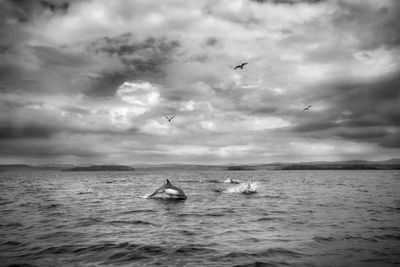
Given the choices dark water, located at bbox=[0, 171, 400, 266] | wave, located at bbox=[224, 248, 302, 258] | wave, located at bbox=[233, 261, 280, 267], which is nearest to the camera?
wave, located at bbox=[233, 261, 280, 267]

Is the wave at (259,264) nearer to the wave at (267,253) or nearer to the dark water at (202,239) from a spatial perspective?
the dark water at (202,239)

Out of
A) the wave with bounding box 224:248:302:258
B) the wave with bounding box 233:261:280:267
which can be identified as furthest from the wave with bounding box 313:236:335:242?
the wave with bounding box 233:261:280:267

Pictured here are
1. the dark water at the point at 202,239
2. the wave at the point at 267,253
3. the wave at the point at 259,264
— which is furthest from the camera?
the wave at the point at 267,253

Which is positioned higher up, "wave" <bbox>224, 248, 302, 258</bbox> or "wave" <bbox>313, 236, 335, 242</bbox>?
"wave" <bbox>224, 248, 302, 258</bbox>

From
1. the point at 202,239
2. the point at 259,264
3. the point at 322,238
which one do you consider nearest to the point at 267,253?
the point at 259,264

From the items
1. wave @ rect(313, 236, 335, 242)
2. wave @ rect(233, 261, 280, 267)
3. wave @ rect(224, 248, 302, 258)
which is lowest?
wave @ rect(313, 236, 335, 242)

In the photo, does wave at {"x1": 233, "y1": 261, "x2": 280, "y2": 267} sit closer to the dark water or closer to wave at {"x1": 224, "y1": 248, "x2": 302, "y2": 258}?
the dark water

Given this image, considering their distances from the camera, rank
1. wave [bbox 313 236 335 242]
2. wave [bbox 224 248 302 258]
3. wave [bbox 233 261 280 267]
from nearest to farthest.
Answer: wave [bbox 233 261 280 267] < wave [bbox 224 248 302 258] < wave [bbox 313 236 335 242]

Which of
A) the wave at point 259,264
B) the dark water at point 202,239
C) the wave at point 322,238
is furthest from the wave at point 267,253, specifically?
the wave at point 322,238

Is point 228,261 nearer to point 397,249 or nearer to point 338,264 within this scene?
point 338,264

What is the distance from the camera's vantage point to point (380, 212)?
61.7 feet

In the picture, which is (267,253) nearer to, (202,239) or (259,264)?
(259,264)

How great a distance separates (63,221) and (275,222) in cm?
1258

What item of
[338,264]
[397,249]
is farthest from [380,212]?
[338,264]
